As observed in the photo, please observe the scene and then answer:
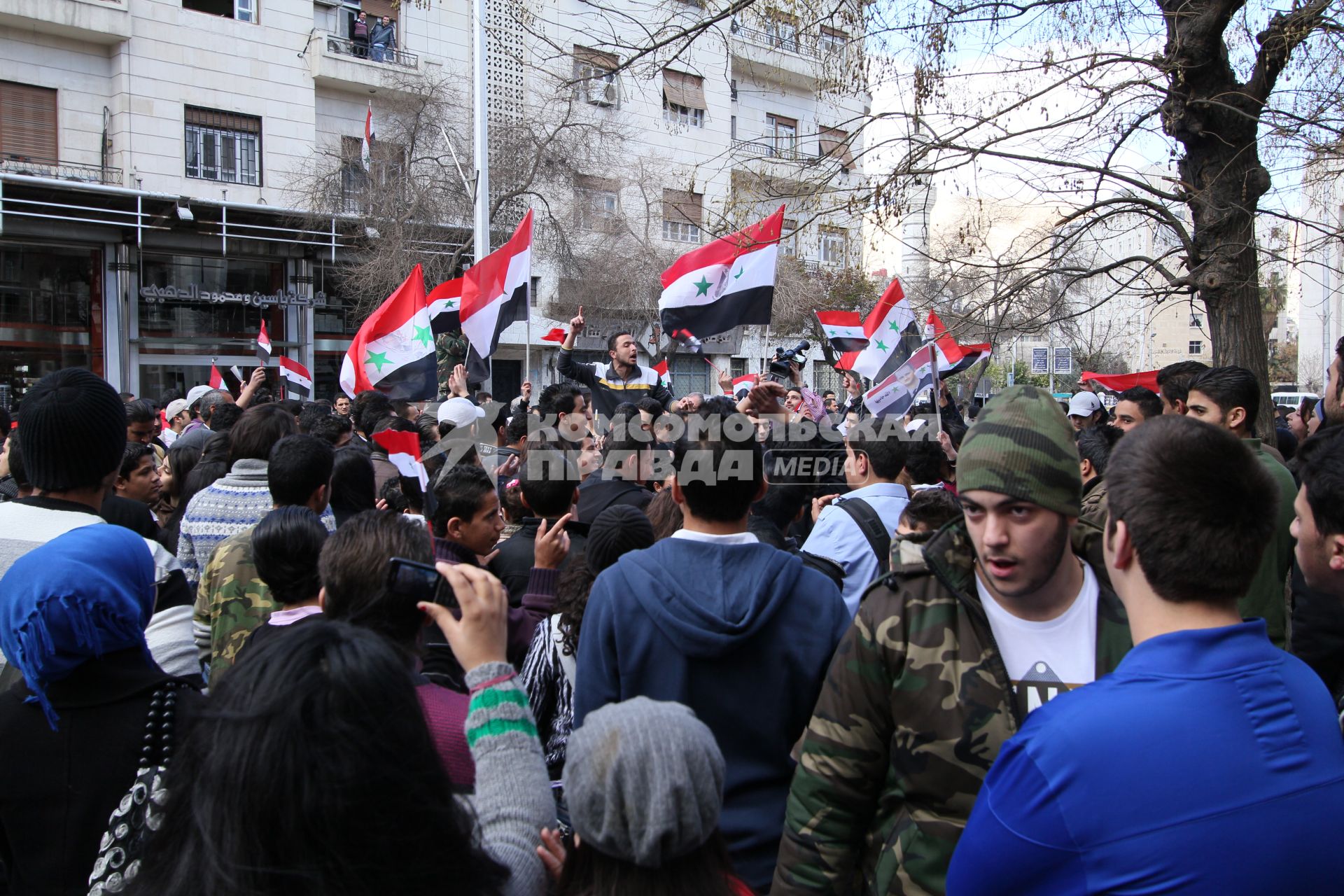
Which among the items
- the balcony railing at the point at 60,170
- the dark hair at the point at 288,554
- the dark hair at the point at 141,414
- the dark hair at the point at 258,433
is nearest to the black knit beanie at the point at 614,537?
the dark hair at the point at 288,554

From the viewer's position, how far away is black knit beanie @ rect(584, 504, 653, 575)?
3188 millimetres

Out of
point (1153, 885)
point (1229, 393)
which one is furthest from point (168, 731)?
point (1229, 393)

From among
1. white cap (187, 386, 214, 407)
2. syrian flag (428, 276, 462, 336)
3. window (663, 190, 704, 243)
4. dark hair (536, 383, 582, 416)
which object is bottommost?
dark hair (536, 383, 582, 416)

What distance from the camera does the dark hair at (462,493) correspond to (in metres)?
3.79

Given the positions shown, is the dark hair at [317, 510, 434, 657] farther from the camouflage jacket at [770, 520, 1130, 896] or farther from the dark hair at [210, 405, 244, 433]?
the dark hair at [210, 405, 244, 433]

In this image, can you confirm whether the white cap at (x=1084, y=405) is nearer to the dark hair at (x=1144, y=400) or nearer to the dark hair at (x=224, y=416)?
the dark hair at (x=1144, y=400)

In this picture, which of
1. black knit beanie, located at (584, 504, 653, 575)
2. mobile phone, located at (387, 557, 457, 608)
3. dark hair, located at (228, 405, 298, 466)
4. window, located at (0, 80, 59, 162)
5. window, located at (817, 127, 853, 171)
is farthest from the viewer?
window, located at (0, 80, 59, 162)

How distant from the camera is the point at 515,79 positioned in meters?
25.2

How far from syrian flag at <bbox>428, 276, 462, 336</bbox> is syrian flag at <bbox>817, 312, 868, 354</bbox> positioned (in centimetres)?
410

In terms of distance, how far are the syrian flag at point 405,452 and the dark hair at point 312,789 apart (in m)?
4.48

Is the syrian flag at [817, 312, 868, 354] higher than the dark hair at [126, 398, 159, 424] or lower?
higher

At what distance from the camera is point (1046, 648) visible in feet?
6.82

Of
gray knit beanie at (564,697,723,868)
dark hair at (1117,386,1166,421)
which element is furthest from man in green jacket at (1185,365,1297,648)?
gray knit beanie at (564,697,723,868)

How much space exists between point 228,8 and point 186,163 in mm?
4023
